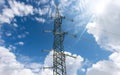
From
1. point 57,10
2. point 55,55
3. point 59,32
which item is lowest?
point 55,55

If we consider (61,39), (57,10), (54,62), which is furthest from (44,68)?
(57,10)

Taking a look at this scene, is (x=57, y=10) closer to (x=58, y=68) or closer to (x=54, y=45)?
(x=54, y=45)

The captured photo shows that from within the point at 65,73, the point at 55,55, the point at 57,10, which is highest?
the point at 57,10

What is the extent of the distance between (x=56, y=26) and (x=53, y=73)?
45.5 ft

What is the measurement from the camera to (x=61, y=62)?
82812 millimetres

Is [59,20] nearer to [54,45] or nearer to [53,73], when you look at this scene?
[54,45]

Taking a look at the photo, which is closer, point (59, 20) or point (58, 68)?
point (58, 68)

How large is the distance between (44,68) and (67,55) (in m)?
7.41

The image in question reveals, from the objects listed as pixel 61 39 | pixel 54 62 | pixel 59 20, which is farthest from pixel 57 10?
pixel 54 62

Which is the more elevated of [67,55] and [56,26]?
[56,26]

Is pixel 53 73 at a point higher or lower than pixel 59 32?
lower

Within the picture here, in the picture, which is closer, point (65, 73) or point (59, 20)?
point (65, 73)

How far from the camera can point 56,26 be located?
87750 mm

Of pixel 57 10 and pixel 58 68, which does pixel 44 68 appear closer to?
pixel 58 68
